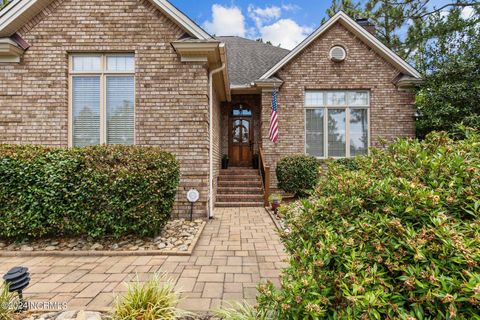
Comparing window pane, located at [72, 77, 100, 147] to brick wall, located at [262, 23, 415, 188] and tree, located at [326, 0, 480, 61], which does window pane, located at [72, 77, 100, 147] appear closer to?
brick wall, located at [262, 23, 415, 188]

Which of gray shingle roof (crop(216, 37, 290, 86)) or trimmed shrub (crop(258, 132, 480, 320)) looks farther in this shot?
gray shingle roof (crop(216, 37, 290, 86))

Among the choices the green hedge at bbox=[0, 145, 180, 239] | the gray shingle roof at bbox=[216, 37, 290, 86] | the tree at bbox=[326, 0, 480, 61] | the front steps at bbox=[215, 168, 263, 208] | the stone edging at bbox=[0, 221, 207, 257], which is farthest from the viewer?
the tree at bbox=[326, 0, 480, 61]

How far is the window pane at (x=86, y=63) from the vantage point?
5.78 meters

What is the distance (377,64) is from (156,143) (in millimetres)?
7886

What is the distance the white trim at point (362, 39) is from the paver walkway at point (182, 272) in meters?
6.27

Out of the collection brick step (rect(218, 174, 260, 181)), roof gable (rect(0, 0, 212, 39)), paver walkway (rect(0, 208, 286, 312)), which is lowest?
paver walkway (rect(0, 208, 286, 312))

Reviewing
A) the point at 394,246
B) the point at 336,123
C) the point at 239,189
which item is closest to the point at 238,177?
the point at 239,189

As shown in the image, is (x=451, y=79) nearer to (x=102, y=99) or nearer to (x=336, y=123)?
(x=336, y=123)

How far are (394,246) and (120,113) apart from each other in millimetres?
5909

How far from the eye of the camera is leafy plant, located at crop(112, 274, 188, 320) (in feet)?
6.88

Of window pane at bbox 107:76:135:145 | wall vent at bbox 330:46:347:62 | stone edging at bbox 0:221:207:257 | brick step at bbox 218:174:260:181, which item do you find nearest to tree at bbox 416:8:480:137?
wall vent at bbox 330:46:347:62

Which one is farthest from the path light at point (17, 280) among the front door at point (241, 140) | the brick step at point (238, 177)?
the front door at point (241, 140)

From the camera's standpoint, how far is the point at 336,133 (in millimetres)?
9109

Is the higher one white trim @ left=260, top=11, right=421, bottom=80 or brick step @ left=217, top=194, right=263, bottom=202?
white trim @ left=260, top=11, right=421, bottom=80
